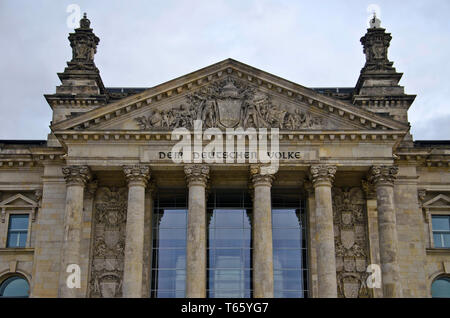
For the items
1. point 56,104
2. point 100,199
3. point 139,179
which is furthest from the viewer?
point 56,104

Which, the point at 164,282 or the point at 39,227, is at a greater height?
the point at 39,227

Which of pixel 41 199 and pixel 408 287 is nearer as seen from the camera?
pixel 408 287

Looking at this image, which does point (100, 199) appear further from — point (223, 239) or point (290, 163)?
point (290, 163)

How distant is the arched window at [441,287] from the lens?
4219 cm

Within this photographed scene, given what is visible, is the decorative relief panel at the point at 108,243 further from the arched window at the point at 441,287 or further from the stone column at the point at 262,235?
the arched window at the point at 441,287

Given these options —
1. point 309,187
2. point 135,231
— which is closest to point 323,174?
point 309,187

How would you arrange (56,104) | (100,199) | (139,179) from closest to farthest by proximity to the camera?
(139,179)
(100,199)
(56,104)

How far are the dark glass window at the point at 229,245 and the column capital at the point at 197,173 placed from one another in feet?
11.9

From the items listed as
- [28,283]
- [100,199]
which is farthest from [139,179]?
[28,283]

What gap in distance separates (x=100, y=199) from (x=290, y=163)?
11.3m

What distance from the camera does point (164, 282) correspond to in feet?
136

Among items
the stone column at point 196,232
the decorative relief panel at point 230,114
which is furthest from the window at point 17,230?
the stone column at point 196,232

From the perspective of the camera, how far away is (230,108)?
4078 cm

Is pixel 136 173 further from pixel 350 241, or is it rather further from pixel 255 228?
pixel 350 241
